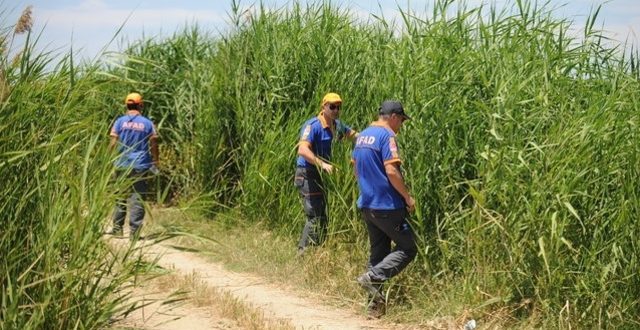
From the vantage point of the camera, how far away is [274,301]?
823 centimetres

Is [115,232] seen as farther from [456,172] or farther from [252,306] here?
[456,172]

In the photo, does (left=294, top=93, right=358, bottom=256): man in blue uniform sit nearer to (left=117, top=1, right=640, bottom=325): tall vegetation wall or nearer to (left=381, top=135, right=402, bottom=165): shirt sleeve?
(left=117, top=1, right=640, bottom=325): tall vegetation wall

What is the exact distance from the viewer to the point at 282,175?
35.5 ft

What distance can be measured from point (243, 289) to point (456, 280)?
2.23 metres

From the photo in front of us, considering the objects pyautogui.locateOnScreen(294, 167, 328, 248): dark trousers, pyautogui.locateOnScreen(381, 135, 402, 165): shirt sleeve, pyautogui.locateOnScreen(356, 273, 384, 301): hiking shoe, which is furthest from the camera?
pyautogui.locateOnScreen(294, 167, 328, 248): dark trousers

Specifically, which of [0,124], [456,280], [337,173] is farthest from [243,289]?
[0,124]

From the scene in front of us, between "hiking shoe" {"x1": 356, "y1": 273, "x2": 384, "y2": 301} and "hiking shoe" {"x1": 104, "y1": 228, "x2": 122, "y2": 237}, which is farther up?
"hiking shoe" {"x1": 104, "y1": 228, "x2": 122, "y2": 237}

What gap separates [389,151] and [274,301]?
1937 millimetres

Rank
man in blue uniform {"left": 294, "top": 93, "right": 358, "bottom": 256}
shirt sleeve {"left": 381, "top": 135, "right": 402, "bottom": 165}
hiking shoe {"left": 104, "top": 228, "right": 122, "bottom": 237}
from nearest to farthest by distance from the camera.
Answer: hiking shoe {"left": 104, "top": 228, "right": 122, "bottom": 237}, shirt sleeve {"left": 381, "top": 135, "right": 402, "bottom": 165}, man in blue uniform {"left": 294, "top": 93, "right": 358, "bottom": 256}

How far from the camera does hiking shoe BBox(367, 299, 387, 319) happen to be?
25.2ft

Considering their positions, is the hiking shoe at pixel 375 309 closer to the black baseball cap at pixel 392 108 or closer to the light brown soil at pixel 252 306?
the light brown soil at pixel 252 306

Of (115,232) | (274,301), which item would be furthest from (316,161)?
(115,232)

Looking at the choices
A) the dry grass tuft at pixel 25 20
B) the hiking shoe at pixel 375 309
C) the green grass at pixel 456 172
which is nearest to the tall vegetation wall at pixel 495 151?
the green grass at pixel 456 172

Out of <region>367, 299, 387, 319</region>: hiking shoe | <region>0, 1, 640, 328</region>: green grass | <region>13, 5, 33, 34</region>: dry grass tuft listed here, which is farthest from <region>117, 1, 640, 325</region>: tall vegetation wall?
<region>13, 5, 33, 34</region>: dry grass tuft
